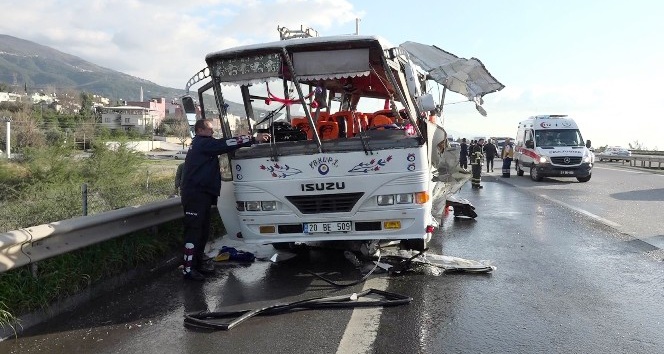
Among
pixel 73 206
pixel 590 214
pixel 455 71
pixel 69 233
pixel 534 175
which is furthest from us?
pixel 534 175

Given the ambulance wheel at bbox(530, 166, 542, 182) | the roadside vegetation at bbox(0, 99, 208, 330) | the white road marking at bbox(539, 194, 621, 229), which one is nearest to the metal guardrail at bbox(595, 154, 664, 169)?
the ambulance wheel at bbox(530, 166, 542, 182)

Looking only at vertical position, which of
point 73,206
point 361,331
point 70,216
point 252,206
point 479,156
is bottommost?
point 361,331

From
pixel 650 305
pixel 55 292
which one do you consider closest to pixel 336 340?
pixel 55 292

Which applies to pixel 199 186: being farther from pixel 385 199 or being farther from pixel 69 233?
pixel 385 199

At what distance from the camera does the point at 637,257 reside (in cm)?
788

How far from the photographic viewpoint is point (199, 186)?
6.73 meters

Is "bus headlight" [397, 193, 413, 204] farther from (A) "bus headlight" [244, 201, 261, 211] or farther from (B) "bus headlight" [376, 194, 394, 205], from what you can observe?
(A) "bus headlight" [244, 201, 261, 211]

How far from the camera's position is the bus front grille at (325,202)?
6.62 metres

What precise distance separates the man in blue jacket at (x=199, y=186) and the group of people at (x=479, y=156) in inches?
272

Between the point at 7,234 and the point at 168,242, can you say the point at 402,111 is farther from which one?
the point at 7,234

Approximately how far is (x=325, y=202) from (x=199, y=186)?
1492mm

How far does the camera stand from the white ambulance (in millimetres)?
21594

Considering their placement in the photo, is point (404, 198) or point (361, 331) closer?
point (361, 331)

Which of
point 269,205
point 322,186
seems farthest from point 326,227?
point 269,205
